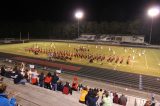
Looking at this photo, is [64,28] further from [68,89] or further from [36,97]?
[36,97]

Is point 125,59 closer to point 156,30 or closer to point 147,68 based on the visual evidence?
point 147,68

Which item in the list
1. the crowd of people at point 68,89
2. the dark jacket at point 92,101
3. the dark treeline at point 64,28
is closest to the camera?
the dark jacket at point 92,101

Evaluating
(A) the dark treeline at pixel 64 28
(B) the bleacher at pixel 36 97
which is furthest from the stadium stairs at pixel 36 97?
(A) the dark treeline at pixel 64 28

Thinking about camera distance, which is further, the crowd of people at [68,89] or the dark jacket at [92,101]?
the crowd of people at [68,89]

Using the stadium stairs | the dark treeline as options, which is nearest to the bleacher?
the stadium stairs

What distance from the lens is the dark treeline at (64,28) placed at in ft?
254

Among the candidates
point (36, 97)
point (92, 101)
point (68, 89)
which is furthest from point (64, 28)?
point (92, 101)

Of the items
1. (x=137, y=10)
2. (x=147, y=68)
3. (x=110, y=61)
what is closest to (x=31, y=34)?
(x=137, y=10)

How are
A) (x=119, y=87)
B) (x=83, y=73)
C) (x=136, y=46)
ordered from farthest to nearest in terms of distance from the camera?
(x=136, y=46), (x=83, y=73), (x=119, y=87)

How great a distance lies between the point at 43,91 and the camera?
1571 centimetres

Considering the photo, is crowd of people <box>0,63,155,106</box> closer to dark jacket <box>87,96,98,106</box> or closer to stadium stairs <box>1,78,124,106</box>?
dark jacket <box>87,96,98,106</box>

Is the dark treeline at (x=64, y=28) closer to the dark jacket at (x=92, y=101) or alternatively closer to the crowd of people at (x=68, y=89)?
the crowd of people at (x=68, y=89)

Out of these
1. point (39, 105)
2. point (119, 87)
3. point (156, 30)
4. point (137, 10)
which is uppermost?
point (137, 10)

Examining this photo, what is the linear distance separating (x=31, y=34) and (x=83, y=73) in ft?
184
